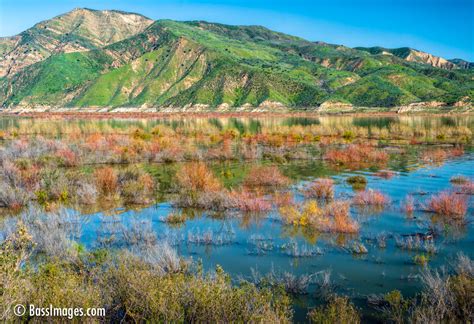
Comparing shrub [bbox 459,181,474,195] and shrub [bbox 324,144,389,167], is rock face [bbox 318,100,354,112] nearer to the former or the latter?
shrub [bbox 324,144,389,167]

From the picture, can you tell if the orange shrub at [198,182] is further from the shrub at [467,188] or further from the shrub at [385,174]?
the shrub at [467,188]

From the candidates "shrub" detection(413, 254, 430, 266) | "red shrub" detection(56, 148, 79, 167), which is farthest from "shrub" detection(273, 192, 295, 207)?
"red shrub" detection(56, 148, 79, 167)

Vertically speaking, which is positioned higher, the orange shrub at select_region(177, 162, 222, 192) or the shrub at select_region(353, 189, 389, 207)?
the orange shrub at select_region(177, 162, 222, 192)

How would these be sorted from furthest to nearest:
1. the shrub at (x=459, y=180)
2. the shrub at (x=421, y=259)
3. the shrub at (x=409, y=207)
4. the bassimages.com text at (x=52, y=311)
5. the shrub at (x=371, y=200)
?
the shrub at (x=459, y=180), the shrub at (x=371, y=200), the shrub at (x=409, y=207), the shrub at (x=421, y=259), the bassimages.com text at (x=52, y=311)

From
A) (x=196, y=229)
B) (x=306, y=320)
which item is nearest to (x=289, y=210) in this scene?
(x=196, y=229)

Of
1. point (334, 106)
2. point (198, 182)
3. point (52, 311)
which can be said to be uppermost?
point (334, 106)

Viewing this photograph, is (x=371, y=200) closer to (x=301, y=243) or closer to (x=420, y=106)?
(x=301, y=243)

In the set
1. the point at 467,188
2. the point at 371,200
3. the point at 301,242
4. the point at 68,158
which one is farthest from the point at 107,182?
the point at 467,188


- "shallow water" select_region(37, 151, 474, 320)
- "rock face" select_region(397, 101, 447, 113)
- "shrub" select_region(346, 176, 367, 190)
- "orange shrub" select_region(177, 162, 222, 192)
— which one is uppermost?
"rock face" select_region(397, 101, 447, 113)

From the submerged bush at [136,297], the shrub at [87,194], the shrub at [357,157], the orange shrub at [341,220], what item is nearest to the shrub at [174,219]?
the shrub at [87,194]

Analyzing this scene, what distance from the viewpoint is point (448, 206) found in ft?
50.5

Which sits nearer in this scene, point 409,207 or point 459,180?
point 409,207

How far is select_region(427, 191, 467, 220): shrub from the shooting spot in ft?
49.4

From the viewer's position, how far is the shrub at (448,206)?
1505 cm
